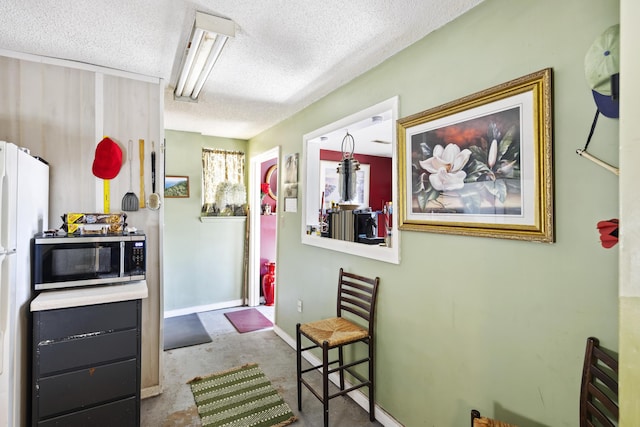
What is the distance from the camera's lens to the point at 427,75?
193 cm

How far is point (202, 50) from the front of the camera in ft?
6.79

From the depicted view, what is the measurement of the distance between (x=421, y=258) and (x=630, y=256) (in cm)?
123

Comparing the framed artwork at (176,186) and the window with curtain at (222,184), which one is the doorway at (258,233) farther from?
the framed artwork at (176,186)

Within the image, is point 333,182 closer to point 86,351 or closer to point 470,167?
point 470,167

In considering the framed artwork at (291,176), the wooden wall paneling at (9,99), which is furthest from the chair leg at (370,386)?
the wooden wall paneling at (9,99)

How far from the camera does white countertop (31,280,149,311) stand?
1722 mm

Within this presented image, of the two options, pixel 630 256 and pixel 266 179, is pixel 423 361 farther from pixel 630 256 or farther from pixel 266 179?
pixel 266 179

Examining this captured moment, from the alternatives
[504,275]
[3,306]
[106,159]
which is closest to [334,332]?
[504,275]

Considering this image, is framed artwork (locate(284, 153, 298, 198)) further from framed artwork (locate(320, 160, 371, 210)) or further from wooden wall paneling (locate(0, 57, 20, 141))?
wooden wall paneling (locate(0, 57, 20, 141))

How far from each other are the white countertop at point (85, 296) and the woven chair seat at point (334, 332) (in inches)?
43.2

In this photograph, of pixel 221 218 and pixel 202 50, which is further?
pixel 221 218

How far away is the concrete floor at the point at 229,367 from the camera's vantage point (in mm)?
2287

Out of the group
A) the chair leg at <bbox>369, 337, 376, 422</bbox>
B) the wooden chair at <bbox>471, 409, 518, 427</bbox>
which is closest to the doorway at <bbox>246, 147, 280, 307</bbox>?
the chair leg at <bbox>369, 337, 376, 422</bbox>

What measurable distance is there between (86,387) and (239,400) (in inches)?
41.6
